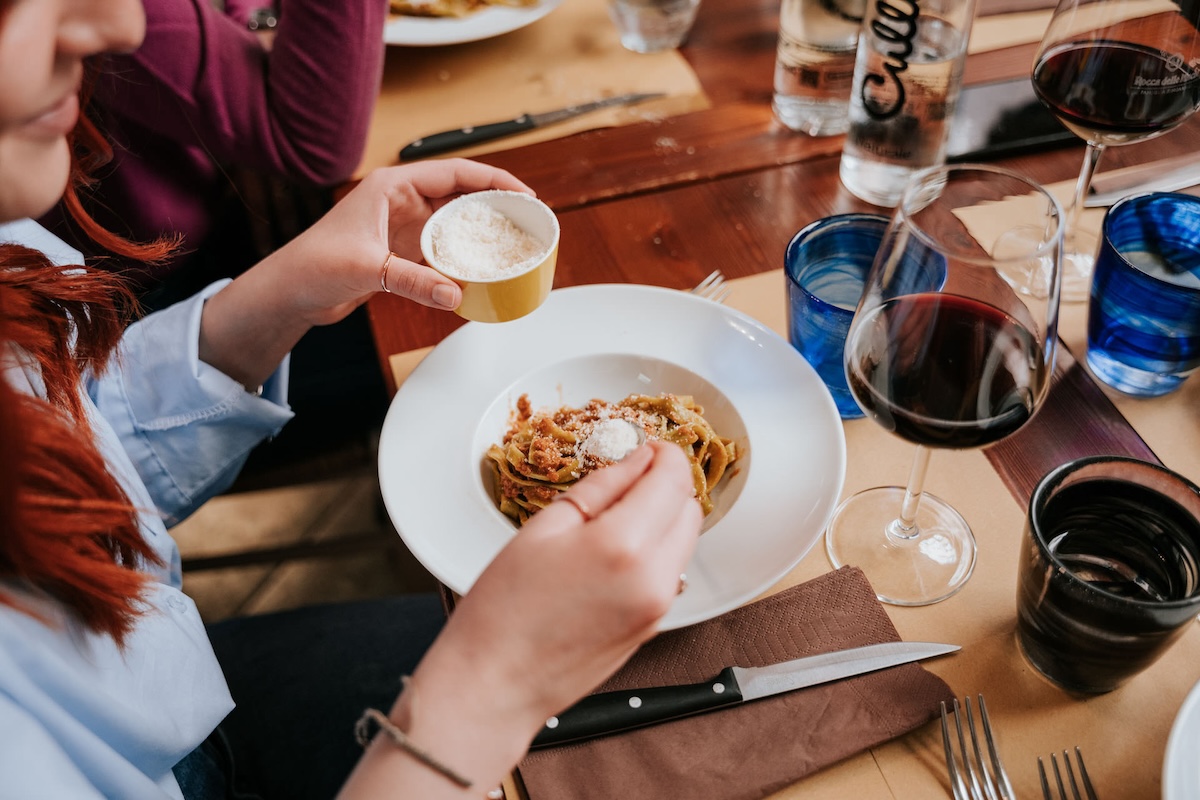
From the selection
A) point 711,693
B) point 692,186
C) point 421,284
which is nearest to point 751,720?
point 711,693

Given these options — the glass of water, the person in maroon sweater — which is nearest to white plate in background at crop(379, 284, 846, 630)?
the person in maroon sweater

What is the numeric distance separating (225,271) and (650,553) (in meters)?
1.29

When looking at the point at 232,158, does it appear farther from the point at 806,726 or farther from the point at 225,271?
the point at 806,726

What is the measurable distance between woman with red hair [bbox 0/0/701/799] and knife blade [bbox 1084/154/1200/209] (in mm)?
793

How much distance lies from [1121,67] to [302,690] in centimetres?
125

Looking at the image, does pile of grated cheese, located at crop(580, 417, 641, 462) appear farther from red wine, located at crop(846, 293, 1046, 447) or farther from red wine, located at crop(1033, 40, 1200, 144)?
red wine, located at crop(1033, 40, 1200, 144)

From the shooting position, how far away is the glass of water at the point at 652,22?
5.03 feet

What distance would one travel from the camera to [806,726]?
80cm

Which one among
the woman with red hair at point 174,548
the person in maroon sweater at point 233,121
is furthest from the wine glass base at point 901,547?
the person in maroon sweater at point 233,121

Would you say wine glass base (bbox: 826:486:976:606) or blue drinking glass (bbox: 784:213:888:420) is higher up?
blue drinking glass (bbox: 784:213:888:420)

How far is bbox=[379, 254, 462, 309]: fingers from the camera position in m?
0.99

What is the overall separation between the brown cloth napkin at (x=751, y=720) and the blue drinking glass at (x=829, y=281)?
0.29m

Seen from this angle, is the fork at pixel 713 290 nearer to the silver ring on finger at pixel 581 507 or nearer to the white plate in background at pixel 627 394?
the white plate in background at pixel 627 394

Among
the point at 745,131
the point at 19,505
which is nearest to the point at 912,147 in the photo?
the point at 745,131
